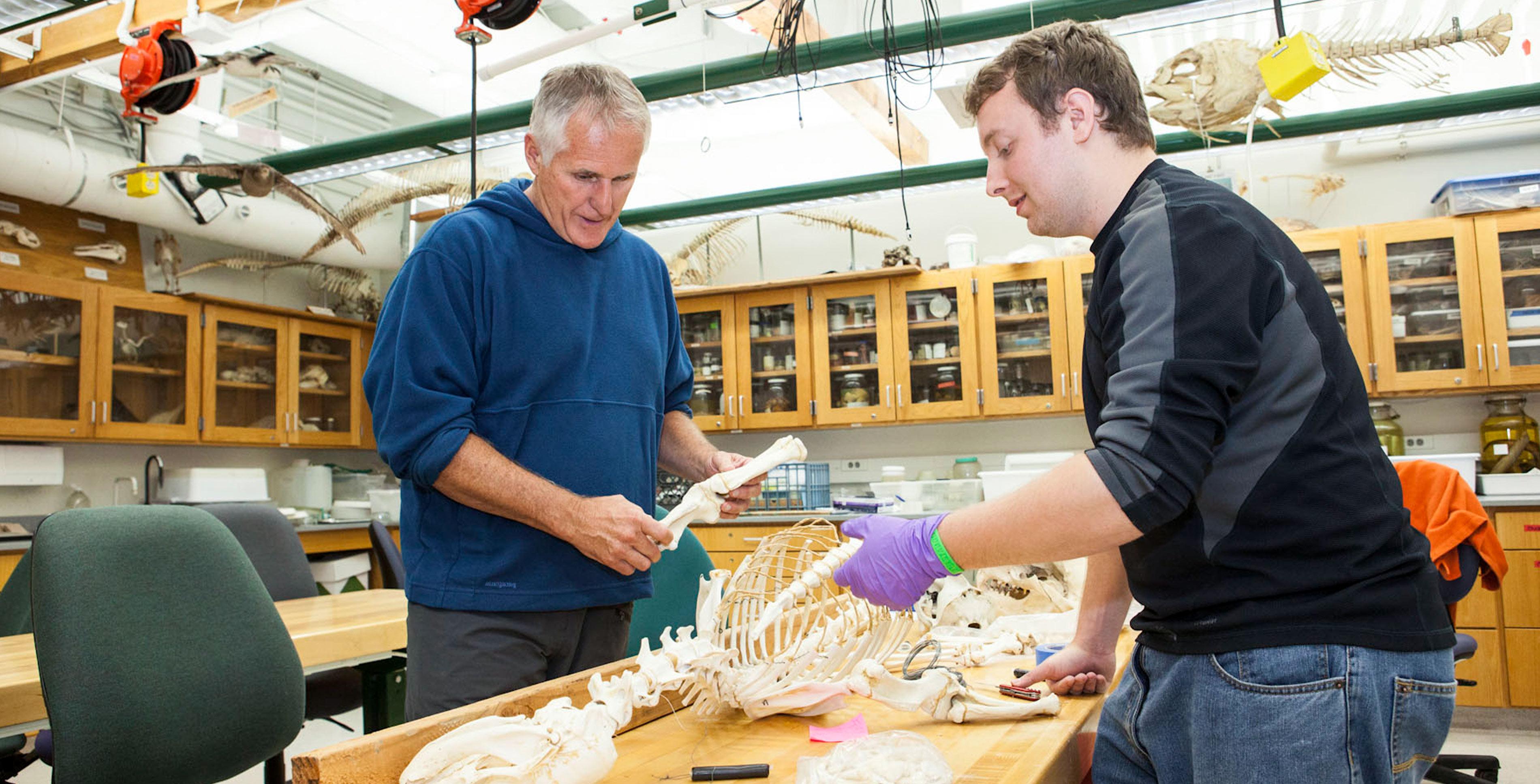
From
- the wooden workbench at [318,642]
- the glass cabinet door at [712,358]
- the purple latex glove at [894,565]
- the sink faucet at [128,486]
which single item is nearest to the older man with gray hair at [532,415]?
the purple latex glove at [894,565]

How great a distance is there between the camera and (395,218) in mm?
7402

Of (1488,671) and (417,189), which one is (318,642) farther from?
(1488,671)

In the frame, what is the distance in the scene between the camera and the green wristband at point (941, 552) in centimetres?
120

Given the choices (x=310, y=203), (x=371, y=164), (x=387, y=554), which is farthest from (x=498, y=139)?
(x=387, y=554)

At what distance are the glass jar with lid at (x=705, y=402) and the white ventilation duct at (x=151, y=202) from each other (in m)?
2.72

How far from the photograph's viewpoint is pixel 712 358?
22.0ft

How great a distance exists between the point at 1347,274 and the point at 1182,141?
115 cm

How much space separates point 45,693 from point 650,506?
1.02m

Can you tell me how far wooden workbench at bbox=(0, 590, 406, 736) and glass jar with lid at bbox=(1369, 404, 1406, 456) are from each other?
16.3 ft

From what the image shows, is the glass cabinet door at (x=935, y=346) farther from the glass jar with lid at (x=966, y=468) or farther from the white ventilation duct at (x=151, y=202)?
the white ventilation duct at (x=151, y=202)

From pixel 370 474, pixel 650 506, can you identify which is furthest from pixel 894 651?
pixel 370 474

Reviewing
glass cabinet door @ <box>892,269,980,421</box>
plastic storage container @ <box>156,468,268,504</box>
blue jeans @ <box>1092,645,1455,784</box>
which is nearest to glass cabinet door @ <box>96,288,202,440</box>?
plastic storage container @ <box>156,468,268,504</box>

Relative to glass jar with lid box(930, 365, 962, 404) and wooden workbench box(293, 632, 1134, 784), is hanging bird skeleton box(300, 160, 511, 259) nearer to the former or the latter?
glass jar with lid box(930, 365, 962, 404)

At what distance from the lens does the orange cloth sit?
302 centimetres
